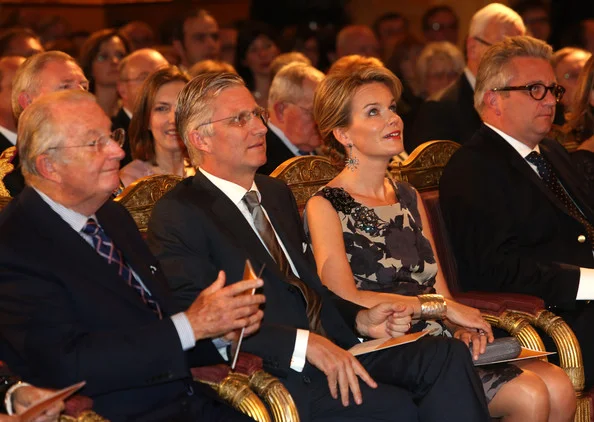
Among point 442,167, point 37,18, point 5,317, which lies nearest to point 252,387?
point 5,317

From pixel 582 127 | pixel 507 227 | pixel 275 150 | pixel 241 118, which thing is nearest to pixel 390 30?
pixel 275 150

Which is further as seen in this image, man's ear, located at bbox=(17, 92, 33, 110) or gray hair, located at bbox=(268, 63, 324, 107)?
gray hair, located at bbox=(268, 63, 324, 107)

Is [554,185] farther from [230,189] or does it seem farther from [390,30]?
[390,30]

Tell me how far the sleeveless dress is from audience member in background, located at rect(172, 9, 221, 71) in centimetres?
437

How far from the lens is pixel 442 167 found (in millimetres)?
4414

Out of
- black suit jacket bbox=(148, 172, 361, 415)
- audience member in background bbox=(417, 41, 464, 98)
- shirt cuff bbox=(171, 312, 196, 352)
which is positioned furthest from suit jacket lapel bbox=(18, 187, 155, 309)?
audience member in background bbox=(417, 41, 464, 98)

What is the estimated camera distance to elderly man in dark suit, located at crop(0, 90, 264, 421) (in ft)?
8.70

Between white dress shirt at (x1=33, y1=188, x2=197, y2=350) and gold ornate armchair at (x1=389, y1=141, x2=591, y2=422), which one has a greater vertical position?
white dress shirt at (x1=33, y1=188, x2=197, y2=350)

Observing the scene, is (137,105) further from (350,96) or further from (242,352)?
(242,352)

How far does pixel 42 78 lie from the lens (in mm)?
4227

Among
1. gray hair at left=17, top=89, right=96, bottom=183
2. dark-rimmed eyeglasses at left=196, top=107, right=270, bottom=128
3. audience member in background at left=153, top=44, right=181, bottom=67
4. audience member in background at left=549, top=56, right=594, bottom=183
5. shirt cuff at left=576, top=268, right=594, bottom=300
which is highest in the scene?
gray hair at left=17, top=89, right=96, bottom=183

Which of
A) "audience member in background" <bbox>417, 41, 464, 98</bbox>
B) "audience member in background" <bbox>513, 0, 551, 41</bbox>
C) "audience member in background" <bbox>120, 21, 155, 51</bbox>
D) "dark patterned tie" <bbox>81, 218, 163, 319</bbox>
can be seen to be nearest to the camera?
"dark patterned tie" <bbox>81, 218, 163, 319</bbox>

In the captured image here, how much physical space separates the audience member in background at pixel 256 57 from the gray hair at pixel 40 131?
4.71 meters

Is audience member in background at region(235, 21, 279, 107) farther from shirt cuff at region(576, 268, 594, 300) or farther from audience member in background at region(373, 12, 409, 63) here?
shirt cuff at region(576, 268, 594, 300)
